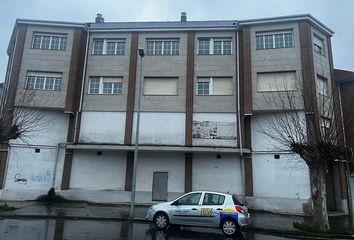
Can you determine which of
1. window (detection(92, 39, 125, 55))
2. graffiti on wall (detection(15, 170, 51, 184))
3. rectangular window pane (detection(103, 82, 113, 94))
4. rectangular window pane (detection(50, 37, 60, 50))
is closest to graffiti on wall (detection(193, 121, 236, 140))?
rectangular window pane (detection(103, 82, 113, 94))

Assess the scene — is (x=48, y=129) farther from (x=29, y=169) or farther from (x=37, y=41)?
(x=37, y=41)

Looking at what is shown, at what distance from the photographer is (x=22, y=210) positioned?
15234mm

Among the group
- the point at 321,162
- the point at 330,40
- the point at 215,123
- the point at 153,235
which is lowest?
the point at 153,235

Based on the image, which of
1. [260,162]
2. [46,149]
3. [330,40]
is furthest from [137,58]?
[330,40]

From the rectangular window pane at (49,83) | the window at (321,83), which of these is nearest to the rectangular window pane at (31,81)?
the rectangular window pane at (49,83)

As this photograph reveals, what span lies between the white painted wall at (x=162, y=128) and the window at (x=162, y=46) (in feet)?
14.4

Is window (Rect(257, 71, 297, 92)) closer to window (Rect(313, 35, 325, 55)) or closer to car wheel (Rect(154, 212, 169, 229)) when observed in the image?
window (Rect(313, 35, 325, 55))

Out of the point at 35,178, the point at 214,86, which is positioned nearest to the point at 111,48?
the point at 214,86

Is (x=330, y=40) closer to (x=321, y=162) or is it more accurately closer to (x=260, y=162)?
(x=260, y=162)

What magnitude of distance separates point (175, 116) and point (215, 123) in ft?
8.51

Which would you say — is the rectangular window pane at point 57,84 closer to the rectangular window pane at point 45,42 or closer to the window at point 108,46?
the rectangular window pane at point 45,42

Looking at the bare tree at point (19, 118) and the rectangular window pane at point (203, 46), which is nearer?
the bare tree at point (19, 118)

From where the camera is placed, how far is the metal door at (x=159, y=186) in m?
19.1

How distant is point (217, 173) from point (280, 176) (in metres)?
3.73
